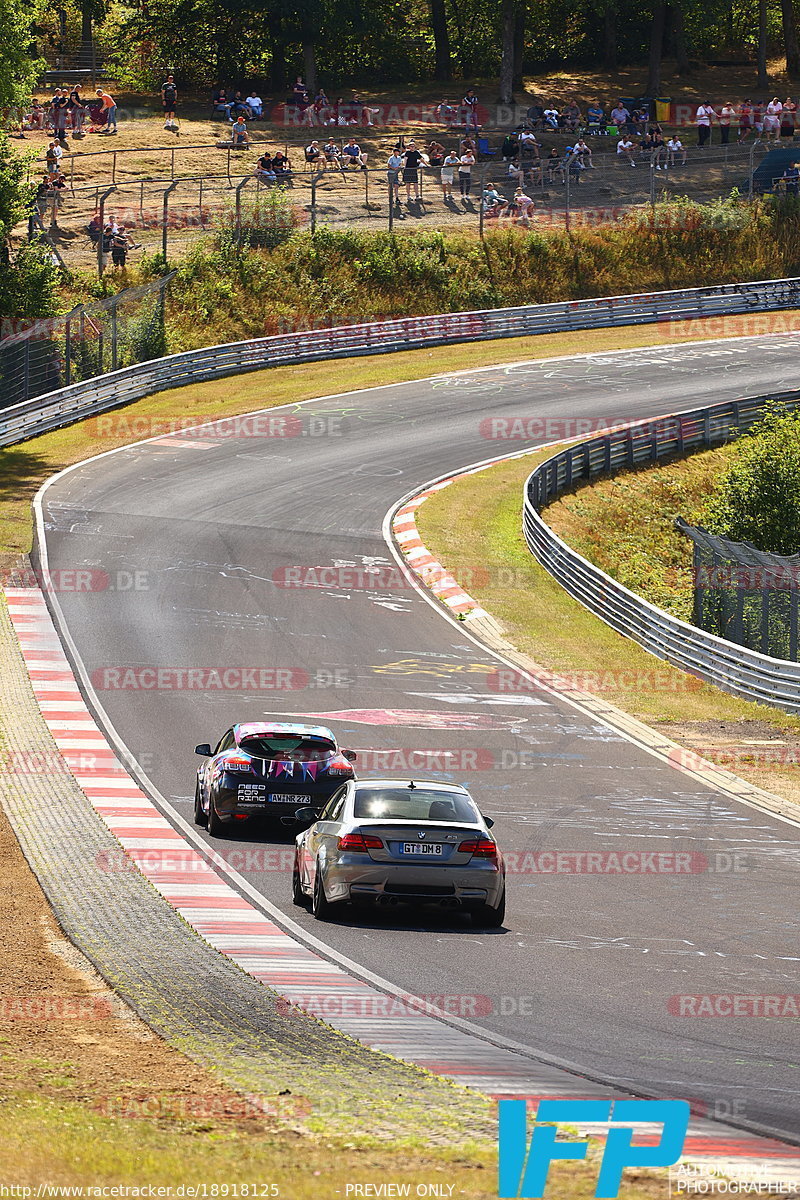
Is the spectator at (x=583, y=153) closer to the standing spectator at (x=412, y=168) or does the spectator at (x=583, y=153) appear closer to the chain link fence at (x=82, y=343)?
the standing spectator at (x=412, y=168)

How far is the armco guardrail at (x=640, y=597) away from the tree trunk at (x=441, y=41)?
42966 millimetres

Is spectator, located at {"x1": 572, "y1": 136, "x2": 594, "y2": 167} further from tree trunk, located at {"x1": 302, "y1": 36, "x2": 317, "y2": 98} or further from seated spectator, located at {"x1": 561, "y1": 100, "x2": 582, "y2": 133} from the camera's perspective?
tree trunk, located at {"x1": 302, "y1": 36, "x2": 317, "y2": 98}

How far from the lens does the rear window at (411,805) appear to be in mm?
13445

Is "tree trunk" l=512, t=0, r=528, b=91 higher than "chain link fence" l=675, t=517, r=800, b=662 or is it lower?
higher

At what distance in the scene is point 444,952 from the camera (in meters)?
12.3

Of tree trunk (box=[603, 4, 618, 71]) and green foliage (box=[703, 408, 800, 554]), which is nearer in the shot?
green foliage (box=[703, 408, 800, 554])

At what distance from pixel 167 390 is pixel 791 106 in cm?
3803

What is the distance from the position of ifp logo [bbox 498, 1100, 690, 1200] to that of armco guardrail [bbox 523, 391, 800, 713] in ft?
57.8

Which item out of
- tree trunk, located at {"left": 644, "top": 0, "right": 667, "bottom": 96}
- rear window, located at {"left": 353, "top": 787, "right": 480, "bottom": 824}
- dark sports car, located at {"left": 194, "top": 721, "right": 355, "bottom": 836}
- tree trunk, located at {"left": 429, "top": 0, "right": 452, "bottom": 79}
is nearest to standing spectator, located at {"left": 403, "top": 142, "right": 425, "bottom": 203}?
tree trunk, located at {"left": 644, "top": 0, "right": 667, "bottom": 96}

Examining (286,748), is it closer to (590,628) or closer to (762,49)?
(590,628)

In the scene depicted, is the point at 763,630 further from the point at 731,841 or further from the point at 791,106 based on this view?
the point at 791,106

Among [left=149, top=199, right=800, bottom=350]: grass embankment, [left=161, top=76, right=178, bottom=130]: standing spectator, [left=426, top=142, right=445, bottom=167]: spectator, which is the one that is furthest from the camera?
[left=161, top=76, right=178, bottom=130]: standing spectator

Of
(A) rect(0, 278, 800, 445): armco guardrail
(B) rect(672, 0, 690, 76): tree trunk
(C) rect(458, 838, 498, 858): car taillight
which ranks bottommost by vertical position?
(C) rect(458, 838, 498, 858): car taillight

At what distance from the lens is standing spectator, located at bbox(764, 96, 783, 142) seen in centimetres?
7050
